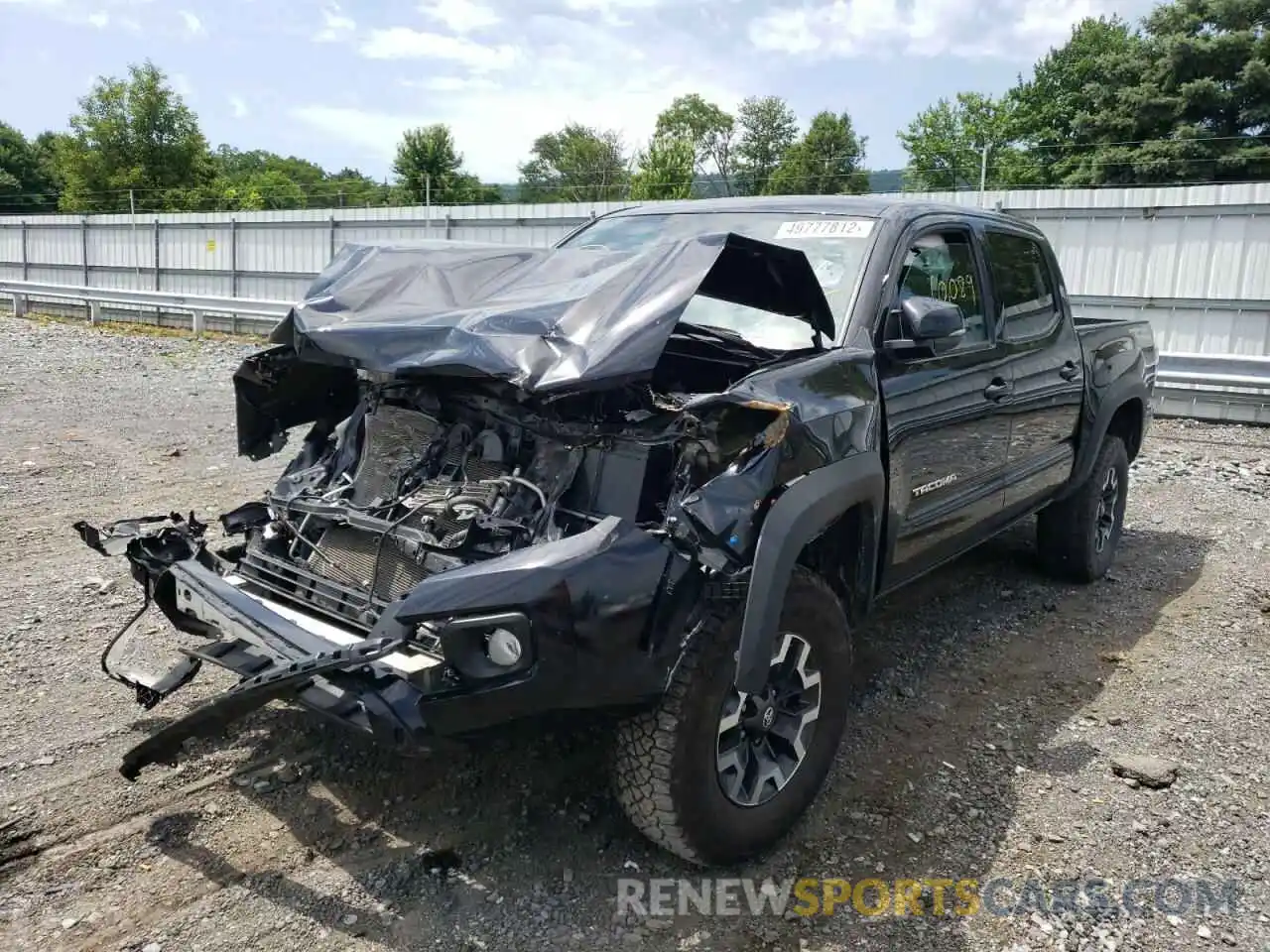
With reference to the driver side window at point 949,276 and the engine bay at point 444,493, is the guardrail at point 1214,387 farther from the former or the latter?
the driver side window at point 949,276

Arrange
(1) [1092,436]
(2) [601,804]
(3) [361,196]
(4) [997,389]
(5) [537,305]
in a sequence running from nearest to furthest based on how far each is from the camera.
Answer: (5) [537,305] → (2) [601,804] → (4) [997,389] → (1) [1092,436] → (3) [361,196]

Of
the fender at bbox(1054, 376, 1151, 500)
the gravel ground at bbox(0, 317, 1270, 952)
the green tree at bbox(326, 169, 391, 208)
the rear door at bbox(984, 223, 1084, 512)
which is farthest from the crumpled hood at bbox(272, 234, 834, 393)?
the green tree at bbox(326, 169, 391, 208)

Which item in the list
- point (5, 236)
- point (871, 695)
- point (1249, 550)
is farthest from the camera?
point (5, 236)

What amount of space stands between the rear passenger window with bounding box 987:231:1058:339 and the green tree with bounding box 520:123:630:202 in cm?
3533

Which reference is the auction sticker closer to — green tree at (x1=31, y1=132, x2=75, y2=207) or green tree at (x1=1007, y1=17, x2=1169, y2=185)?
green tree at (x1=1007, y1=17, x2=1169, y2=185)

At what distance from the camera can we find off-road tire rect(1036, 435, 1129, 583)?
555 centimetres

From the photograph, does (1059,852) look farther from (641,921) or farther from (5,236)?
(5,236)

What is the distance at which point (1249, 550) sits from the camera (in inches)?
252

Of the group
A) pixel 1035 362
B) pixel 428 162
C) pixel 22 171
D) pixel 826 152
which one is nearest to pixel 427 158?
pixel 428 162

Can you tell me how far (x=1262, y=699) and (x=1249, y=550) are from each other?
2467 mm

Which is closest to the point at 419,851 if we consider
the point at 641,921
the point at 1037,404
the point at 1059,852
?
the point at 641,921

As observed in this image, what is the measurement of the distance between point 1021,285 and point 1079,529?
1527mm

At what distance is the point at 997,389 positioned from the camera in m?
4.34

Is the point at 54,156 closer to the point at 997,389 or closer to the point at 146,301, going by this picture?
the point at 146,301
